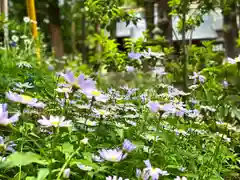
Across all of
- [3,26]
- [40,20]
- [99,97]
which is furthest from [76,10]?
[99,97]

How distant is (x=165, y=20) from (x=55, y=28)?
18.0ft

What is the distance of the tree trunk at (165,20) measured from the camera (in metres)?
2.54

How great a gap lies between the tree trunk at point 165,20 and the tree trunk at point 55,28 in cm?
483

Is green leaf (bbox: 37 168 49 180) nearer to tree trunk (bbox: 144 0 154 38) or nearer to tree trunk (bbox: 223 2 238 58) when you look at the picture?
tree trunk (bbox: 144 0 154 38)

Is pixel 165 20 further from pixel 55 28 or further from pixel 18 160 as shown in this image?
pixel 55 28

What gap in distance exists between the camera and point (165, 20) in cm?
263

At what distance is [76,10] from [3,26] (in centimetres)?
593

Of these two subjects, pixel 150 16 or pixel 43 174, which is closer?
pixel 43 174

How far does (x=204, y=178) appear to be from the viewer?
1.03 metres

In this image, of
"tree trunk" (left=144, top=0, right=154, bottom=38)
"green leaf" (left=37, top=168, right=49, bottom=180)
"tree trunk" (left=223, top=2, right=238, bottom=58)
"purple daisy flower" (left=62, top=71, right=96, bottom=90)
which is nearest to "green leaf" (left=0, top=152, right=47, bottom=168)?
"green leaf" (left=37, top=168, right=49, bottom=180)

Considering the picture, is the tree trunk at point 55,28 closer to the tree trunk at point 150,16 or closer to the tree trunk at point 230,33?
the tree trunk at point 230,33

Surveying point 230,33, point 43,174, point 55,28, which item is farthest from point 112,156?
point 55,28

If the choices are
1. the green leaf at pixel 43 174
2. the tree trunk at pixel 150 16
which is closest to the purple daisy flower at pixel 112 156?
the green leaf at pixel 43 174

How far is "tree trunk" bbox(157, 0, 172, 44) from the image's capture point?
2535 millimetres
